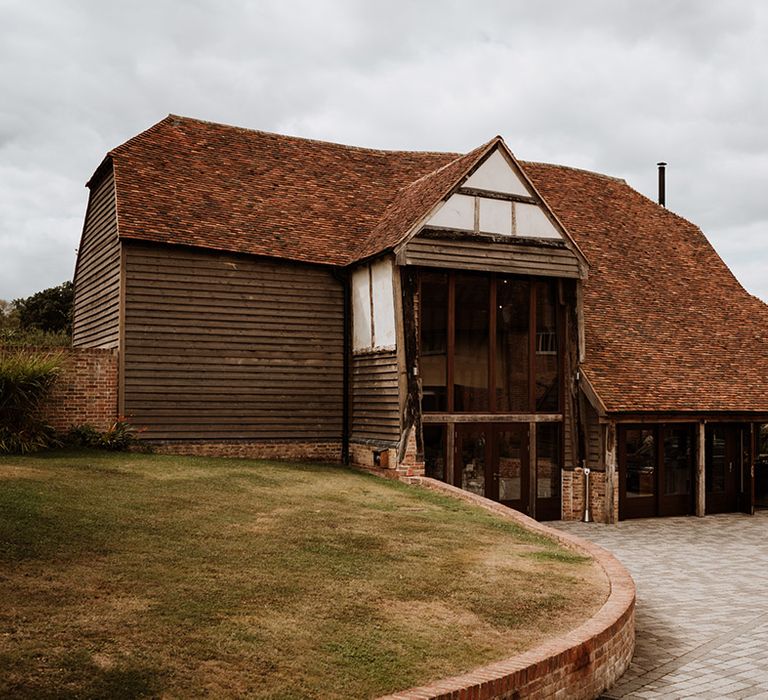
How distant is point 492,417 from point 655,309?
693cm

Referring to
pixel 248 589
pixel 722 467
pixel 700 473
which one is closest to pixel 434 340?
pixel 700 473

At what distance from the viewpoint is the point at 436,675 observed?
20.0ft

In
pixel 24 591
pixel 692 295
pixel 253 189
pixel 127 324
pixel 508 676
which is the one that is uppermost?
pixel 253 189

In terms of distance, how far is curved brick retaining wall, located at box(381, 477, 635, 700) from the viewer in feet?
19.1

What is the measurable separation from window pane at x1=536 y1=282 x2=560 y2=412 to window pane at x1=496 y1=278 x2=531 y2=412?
32 cm

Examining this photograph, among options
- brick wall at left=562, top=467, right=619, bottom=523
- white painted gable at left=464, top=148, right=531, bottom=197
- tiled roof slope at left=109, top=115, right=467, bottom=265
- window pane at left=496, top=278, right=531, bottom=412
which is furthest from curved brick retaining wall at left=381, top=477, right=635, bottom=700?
tiled roof slope at left=109, top=115, right=467, bottom=265

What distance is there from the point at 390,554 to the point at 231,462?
6.55m

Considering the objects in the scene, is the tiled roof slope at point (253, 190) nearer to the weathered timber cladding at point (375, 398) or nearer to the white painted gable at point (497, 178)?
the white painted gable at point (497, 178)

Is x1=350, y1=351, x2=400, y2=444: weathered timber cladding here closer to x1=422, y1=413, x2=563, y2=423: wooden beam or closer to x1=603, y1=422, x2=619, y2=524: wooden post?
x1=422, y1=413, x2=563, y2=423: wooden beam

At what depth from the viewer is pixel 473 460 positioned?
17688mm

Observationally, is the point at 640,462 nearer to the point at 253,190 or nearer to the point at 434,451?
the point at 434,451

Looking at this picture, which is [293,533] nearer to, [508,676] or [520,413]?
[508,676]

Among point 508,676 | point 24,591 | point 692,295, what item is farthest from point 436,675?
point 692,295

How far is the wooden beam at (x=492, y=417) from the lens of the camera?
1723cm
